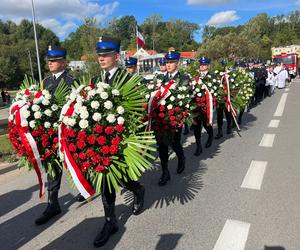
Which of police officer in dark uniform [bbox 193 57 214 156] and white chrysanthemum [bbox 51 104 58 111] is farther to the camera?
police officer in dark uniform [bbox 193 57 214 156]

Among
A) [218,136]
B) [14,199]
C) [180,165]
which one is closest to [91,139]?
[14,199]

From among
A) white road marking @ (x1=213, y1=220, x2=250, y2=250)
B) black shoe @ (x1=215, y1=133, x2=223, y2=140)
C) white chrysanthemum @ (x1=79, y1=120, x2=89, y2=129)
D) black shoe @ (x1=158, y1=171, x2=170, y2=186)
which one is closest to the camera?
white chrysanthemum @ (x1=79, y1=120, x2=89, y2=129)

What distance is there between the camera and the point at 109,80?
370 centimetres

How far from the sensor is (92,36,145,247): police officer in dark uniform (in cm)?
352

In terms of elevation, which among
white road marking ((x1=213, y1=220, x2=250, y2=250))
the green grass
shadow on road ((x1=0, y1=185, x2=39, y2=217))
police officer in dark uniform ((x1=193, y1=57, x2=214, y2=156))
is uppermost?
police officer in dark uniform ((x1=193, y1=57, x2=214, y2=156))

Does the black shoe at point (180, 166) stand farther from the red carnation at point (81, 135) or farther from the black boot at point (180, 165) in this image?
the red carnation at point (81, 135)

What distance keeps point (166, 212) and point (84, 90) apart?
1.90 metres

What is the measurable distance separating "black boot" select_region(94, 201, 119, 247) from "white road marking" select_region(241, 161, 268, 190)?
7.21 ft

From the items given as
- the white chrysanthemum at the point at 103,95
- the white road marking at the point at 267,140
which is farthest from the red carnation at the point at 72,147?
the white road marking at the point at 267,140

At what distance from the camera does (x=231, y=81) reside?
830cm

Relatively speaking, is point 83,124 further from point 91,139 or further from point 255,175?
point 255,175

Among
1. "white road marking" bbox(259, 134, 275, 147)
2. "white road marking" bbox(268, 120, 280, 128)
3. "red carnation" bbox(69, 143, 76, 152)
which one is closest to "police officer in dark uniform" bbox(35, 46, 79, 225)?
"red carnation" bbox(69, 143, 76, 152)

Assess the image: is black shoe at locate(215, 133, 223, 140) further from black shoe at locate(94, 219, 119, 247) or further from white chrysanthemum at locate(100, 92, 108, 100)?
white chrysanthemum at locate(100, 92, 108, 100)

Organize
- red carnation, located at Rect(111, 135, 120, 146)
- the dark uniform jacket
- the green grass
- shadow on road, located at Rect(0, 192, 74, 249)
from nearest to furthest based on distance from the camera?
red carnation, located at Rect(111, 135, 120, 146)
shadow on road, located at Rect(0, 192, 74, 249)
the dark uniform jacket
the green grass
